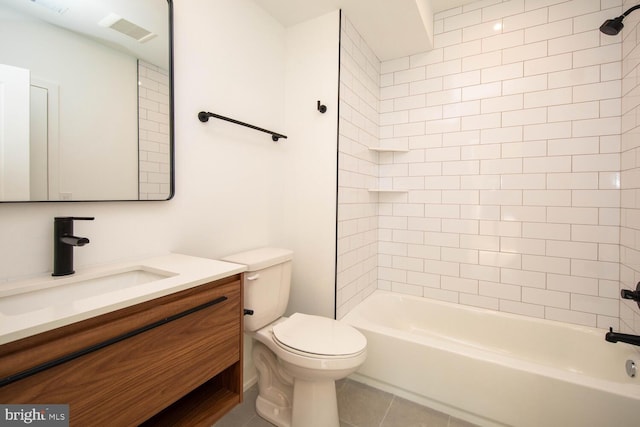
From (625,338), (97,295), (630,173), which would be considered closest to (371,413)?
(625,338)

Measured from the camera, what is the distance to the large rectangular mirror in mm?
898

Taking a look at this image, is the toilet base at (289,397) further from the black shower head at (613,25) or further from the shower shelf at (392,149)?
the black shower head at (613,25)

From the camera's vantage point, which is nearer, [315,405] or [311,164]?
[315,405]

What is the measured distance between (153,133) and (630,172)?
8.15ft

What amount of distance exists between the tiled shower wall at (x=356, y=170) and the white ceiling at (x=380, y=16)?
3.5 inches

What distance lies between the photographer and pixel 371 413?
162 cm

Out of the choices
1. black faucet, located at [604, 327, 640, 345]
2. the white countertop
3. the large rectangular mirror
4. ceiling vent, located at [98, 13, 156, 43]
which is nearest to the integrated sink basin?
the white countertop

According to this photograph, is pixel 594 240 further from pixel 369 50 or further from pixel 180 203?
pixel 180 203

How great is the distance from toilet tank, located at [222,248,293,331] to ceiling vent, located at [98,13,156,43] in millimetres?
1059

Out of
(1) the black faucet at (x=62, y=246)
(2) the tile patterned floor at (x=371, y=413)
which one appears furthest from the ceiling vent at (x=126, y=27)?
(2) the tile patterned floor at (x=371, y=413)

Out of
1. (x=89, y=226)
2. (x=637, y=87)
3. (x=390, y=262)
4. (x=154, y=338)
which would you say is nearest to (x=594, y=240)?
(x=637, y=87)

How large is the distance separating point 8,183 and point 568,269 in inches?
110

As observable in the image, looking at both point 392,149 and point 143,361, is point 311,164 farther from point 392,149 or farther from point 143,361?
point 143,361

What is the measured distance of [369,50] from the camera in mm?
2250
